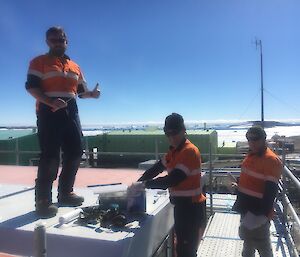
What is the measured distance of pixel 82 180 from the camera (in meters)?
5.98

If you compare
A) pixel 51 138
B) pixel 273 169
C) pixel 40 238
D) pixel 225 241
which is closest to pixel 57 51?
pixel 51 138

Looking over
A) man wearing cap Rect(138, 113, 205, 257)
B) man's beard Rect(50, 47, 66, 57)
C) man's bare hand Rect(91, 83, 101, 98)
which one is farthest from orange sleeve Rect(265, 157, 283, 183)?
man's beard Rect(50, 47, 66, 57)

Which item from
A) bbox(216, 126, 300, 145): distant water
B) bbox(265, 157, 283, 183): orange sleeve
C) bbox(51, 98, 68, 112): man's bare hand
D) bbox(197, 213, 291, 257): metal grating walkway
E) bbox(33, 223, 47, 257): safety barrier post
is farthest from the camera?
bbox(216, 126, 300, 145): distant water

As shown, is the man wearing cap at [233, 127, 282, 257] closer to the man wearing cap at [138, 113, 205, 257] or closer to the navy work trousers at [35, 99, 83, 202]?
the man wearing cap at [138, 113, 205, 257]

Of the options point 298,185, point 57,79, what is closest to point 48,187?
point 57,79

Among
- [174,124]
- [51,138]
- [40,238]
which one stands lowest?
[40,238]

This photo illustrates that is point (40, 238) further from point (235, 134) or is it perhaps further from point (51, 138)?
point (235, 134)

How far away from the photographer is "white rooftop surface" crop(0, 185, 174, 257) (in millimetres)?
2633

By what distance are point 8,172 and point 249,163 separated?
5056 millimetres

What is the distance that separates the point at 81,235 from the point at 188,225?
98cm

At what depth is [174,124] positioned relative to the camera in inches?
124

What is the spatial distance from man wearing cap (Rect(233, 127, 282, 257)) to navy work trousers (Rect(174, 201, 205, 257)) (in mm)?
596

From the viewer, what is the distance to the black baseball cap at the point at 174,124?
3135mm

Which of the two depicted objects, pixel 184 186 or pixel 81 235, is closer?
pixel 81 235
